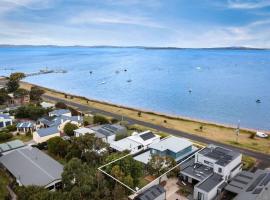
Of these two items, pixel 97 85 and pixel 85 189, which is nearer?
pixel 85 189

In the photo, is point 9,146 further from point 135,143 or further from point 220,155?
point 220,155

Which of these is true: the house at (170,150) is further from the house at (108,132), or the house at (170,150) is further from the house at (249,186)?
the house at (249,186)

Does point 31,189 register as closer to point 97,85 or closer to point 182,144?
point 182,144

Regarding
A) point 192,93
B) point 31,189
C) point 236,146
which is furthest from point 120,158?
Result: point 192,93

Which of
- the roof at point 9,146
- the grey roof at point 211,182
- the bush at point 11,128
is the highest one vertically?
the grey roof at point 211,182

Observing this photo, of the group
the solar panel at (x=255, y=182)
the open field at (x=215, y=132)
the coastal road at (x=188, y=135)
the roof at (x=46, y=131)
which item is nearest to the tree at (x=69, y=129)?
the roof at (x=46, y=131)

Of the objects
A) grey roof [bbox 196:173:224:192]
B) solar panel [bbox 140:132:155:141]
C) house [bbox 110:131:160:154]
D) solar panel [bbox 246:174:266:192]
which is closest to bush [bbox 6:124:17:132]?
house [bbox 110:131:160:154]

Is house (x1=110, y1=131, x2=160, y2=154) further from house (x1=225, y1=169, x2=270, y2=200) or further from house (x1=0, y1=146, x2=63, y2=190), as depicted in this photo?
house (x1=225, y1=169, x2=270, y2=200)
